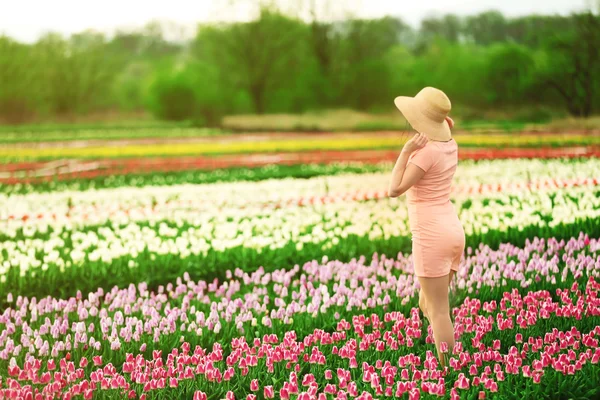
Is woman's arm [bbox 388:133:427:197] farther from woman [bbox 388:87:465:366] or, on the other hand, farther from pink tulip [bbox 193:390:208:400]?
pink tulip [bbox 193:390:208:400]

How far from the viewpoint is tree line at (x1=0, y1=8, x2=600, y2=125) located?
57.0ft

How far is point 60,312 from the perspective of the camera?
472cm

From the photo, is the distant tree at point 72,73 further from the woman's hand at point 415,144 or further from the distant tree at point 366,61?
the woman's hand at point 415,144

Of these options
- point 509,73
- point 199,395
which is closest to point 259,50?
point 509,73

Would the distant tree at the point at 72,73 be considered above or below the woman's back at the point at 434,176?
above

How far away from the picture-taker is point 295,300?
15.2 ft

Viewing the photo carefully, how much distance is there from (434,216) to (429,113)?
47 cm

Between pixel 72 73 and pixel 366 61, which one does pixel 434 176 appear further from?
pixel 72 73

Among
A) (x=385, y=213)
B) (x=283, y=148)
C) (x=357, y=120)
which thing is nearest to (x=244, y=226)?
(x=385, y=213)

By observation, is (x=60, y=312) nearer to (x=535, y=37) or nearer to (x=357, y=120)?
(x=535, y=37)

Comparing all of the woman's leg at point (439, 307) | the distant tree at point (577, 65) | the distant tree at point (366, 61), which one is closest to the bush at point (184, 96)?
the distant tree at point (366, 61)

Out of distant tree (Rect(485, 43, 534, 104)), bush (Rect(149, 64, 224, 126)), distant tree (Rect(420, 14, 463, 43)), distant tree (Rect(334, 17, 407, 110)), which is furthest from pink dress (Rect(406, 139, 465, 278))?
bush (Rect(149, 64, 224, 126))

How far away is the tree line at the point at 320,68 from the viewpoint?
57.0 ft

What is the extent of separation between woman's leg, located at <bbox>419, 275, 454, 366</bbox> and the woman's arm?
1.43 feet
